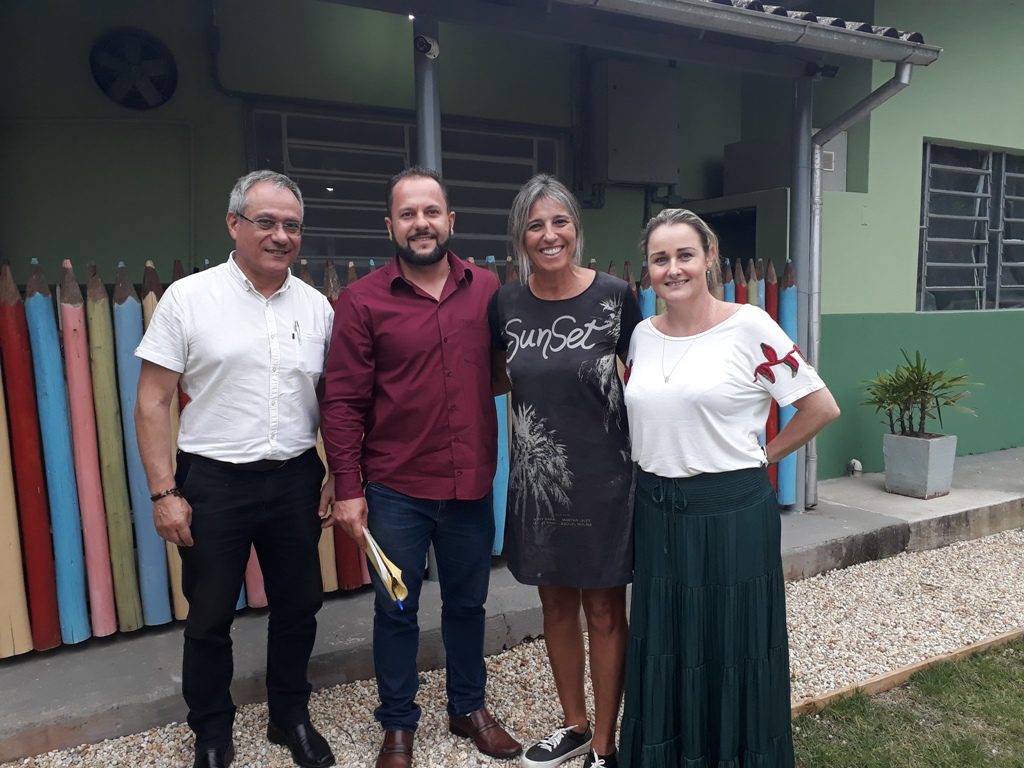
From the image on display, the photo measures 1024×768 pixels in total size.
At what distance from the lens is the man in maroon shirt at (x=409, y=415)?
247cm

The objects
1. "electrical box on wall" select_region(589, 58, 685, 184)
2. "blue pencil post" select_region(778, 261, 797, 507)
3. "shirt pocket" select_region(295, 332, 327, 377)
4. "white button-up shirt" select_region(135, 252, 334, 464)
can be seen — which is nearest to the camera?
"white button-up shirt" select_region(135, 252, 334, 464)

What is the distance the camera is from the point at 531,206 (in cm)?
240

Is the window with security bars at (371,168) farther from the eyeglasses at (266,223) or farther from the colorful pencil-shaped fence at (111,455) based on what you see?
the eyeglasses at (266,223)

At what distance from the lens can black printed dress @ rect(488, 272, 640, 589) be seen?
239 centimetres

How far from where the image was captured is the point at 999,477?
6027mm

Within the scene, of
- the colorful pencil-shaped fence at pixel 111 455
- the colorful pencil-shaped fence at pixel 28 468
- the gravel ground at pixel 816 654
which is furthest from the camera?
the colorful pencil-shaped fence at pixel 111 455

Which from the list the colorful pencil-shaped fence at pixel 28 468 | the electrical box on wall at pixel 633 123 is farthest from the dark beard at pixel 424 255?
the electrical box on wall at pixel 633 123

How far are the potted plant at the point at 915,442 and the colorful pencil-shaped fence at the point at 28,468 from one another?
5.27m

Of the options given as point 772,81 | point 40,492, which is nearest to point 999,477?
point 772,81

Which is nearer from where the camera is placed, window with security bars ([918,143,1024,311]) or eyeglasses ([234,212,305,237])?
eyeglasses ([234,212,305,237])

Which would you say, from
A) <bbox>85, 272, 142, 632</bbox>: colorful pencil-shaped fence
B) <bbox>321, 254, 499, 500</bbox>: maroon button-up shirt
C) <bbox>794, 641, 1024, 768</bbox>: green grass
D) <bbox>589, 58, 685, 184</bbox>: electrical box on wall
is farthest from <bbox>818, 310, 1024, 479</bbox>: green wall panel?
<bbox>85, 272, 142, 632</bbox>: colorful pencil-shaped fence

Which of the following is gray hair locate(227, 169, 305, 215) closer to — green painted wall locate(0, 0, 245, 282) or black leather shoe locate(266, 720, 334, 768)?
black leather shoe locate(266, 720, 334, 768)

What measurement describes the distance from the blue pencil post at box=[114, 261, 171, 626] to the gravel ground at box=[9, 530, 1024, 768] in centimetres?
65

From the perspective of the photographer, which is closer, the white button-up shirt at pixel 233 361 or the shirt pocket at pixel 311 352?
the white button-up shirt at pixel 233 361
